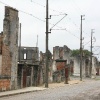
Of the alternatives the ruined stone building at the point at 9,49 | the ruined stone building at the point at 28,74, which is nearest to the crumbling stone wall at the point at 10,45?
the ruined stone building at the point at 9,49

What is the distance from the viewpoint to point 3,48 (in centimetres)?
3603

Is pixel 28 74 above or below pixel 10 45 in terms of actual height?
below

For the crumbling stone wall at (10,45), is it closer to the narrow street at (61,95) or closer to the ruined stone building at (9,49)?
the ruined stone building at (9,49)

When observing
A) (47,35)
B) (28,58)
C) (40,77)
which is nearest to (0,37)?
(47,35)

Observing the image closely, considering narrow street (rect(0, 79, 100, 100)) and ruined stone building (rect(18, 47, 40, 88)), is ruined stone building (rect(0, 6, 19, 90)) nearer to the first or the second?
ruined stone building (rect(18, 47, 40, 88))

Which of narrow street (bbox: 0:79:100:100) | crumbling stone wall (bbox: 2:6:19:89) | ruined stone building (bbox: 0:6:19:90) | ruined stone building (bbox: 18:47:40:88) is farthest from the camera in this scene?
ruined stone building (bbox: 18:47:40:88)

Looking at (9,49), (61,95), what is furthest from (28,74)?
(61,95)

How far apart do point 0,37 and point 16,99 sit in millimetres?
11774

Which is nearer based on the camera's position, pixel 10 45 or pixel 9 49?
pixel 9 49

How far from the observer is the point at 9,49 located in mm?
36938

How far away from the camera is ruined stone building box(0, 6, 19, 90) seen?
35844mm

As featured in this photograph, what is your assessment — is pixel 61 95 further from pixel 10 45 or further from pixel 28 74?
pixel 28 74

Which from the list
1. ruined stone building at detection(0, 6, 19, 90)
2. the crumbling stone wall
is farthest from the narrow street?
the crumbling stone wall

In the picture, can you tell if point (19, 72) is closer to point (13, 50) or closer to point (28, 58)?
point (13, 50)
